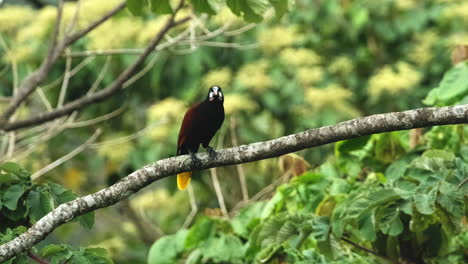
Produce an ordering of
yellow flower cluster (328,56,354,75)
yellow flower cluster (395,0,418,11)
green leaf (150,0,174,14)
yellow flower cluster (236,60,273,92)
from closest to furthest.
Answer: green leaf (150,0,174,14), yellow flower cluster (236,60,273,92), yellow flower cluster (328,56,354,75), yellow flower cluster (395,0,418,11)

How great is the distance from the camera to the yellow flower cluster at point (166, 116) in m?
6.95

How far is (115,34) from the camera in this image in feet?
24.5

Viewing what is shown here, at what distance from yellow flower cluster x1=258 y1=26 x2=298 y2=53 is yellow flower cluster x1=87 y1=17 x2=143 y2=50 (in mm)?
1196

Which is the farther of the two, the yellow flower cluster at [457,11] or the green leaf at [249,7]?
the yellow flower cluster at [457,11]

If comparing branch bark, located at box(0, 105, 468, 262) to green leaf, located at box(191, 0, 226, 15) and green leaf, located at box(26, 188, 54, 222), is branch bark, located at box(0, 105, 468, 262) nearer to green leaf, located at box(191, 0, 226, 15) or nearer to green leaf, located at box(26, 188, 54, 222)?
green leaf, located at box(26, 188, 54, 222)

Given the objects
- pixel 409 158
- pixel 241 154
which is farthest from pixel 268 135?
pixel 241 154

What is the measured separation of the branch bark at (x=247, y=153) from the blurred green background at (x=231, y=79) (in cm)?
361

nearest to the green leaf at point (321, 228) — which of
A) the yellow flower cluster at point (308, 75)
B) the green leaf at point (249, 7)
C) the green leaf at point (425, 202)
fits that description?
the green leaf at point (425, 202)

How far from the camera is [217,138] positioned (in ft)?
23.8

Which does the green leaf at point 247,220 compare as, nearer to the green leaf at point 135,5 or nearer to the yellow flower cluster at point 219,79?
the green leaf at point 135,5

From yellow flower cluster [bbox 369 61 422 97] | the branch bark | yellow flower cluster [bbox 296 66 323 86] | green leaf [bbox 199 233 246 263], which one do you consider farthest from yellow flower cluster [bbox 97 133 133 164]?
the branch bark

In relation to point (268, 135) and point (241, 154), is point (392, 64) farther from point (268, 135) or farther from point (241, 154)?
point (241, 154)

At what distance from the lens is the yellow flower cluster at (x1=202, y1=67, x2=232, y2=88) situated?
291 inches

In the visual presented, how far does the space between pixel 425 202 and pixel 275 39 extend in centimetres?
425
